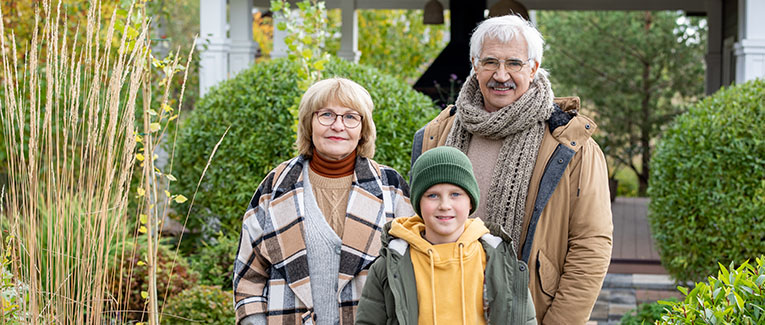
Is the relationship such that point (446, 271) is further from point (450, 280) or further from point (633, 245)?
point (633, 245)

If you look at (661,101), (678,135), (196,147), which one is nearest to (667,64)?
(661,101)

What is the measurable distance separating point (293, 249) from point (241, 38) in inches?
236

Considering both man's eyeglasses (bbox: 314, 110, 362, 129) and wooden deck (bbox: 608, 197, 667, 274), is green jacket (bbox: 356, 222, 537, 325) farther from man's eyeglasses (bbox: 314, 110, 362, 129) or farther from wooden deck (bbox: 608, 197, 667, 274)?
wooden deck (bbox: 608, 197, 667, 274)

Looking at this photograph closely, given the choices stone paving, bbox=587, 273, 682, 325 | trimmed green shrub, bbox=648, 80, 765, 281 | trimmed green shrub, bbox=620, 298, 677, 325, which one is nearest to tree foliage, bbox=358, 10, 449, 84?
Answer: stone paving, bbox=587, 273, 682, 325

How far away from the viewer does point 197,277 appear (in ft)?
14.0

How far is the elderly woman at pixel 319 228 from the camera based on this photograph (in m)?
2.11

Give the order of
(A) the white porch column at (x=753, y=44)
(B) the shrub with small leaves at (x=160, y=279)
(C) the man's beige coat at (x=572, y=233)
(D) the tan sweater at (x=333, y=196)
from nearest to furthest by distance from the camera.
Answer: (C) the man's beige coat at (x=572, y=233) → (D) the tan sweater at (x=333, y=196) → (B) the shrub with small leaves at (x=160, y=279) → (A) the white porch column at (x=753, y=44)

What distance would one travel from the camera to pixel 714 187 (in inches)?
185

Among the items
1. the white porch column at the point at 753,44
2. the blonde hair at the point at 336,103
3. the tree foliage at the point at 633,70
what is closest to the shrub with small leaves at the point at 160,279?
the blonde hair at the point at 336,103

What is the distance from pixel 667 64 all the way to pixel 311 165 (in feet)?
41.6

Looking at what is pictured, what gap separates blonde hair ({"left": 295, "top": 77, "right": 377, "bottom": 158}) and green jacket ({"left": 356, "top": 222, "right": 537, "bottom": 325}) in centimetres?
42

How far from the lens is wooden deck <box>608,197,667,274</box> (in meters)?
6.52

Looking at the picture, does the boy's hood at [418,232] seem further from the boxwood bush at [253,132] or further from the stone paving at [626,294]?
the stone paving at [626,294]

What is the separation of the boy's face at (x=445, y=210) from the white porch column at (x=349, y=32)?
7.85m
